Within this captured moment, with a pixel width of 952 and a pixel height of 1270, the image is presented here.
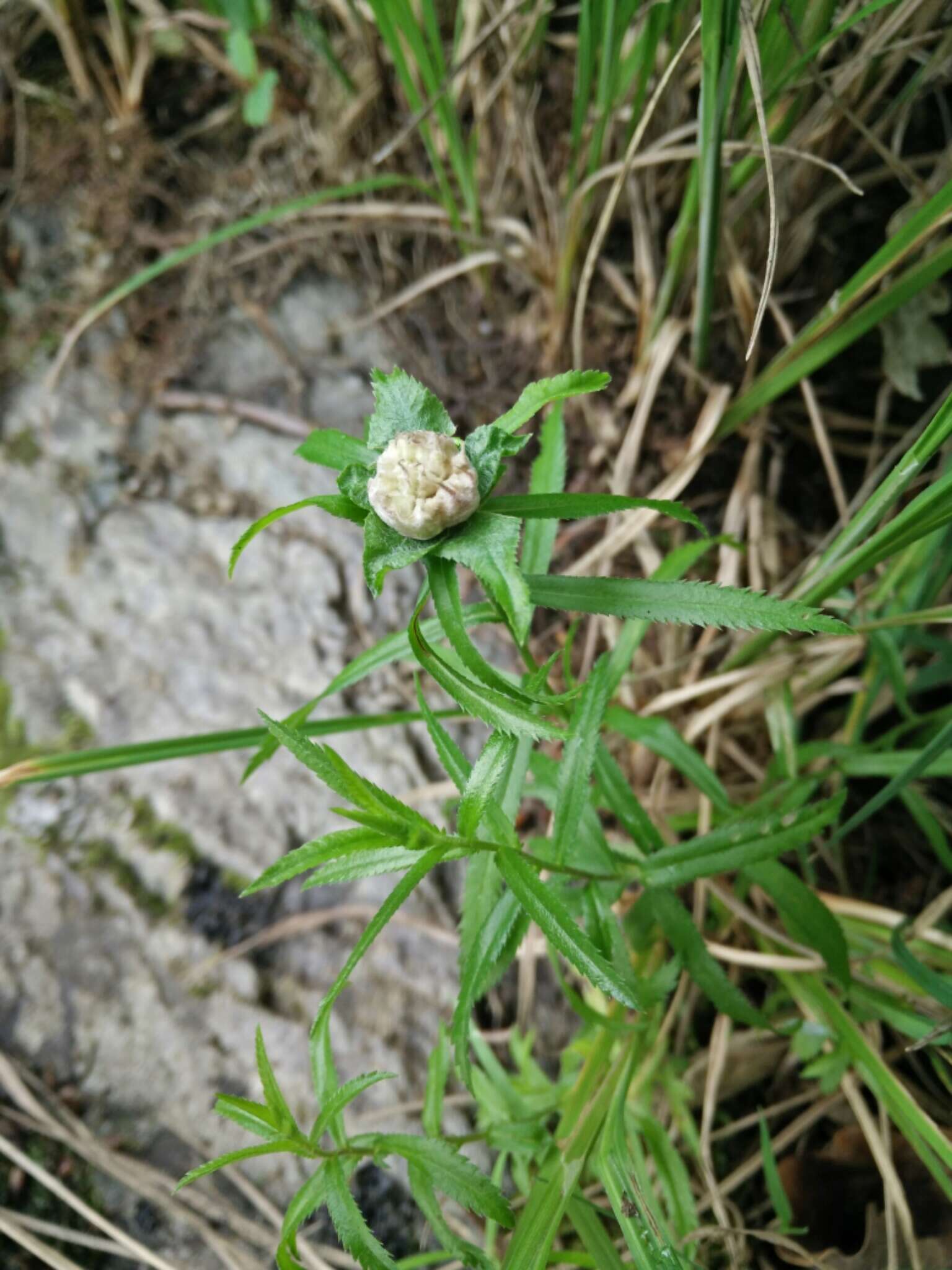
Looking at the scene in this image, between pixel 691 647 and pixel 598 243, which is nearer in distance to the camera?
pixel 598 243

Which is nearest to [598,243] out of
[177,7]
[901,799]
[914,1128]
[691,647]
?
[691,647]

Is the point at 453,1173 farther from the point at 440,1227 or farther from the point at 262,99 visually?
the point at 262,99

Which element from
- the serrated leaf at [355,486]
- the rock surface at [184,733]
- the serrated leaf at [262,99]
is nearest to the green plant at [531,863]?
the serrated leaf at [355,486]

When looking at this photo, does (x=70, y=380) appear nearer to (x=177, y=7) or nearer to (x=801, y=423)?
(x=177, y=7)

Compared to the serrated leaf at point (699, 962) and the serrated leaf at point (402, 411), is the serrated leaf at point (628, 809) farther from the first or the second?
the serrated leaf at point (402, 411)

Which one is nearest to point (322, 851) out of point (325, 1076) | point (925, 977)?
point (325, 1076)

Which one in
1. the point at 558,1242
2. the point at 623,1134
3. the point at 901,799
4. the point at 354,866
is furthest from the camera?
the point at 901,799

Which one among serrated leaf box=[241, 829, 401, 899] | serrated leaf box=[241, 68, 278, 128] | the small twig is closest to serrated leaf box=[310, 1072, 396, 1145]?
serrated leaf box=[241, 829, 401, 899]
